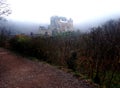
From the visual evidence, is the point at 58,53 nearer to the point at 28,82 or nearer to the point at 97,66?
the point at 97,66

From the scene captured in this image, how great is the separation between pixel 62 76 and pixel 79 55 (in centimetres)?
695

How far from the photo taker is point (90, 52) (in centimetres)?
1648

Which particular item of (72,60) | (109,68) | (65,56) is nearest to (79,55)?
(72,60)

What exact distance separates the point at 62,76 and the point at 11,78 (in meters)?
2.84

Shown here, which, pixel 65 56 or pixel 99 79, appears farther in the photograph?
pixel 65 56

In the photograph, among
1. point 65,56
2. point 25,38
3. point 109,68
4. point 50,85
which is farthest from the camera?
point 25,38

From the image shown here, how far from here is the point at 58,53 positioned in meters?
22.2

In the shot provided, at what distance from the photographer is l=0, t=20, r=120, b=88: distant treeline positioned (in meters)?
12.0

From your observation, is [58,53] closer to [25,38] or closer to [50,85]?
[25,38]

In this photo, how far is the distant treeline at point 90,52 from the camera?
12.0 m

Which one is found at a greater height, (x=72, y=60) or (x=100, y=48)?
(x=100, y=48)

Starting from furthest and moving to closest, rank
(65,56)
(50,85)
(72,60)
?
(65,56) → (72,60) → (50,85)

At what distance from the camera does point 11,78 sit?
12227mm

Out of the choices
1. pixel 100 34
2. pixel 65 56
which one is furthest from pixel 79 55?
pixel 100 34
